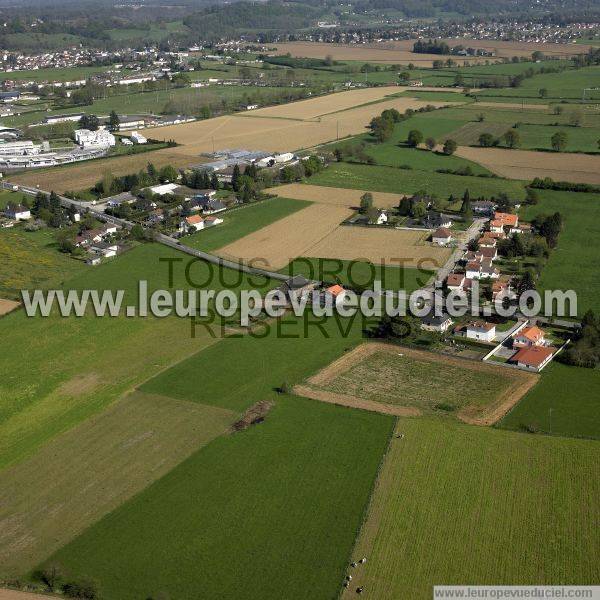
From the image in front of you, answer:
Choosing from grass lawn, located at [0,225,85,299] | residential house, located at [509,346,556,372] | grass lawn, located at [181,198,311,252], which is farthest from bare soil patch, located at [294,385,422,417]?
grass lawn, located at [181,198,311,252]

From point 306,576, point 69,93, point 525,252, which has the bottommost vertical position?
point 306,576

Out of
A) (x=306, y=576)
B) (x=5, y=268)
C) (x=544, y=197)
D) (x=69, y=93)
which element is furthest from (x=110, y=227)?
(x=69, y=93)

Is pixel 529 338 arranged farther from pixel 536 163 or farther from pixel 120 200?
pixel 536 163

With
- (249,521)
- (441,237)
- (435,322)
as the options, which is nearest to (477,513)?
(249,521)

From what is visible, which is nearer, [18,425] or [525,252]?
[18,425]

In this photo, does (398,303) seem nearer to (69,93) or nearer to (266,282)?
(266,282)

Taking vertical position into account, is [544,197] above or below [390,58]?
below

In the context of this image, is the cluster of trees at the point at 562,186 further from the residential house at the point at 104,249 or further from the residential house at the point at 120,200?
the residential house at the point at 104,249
